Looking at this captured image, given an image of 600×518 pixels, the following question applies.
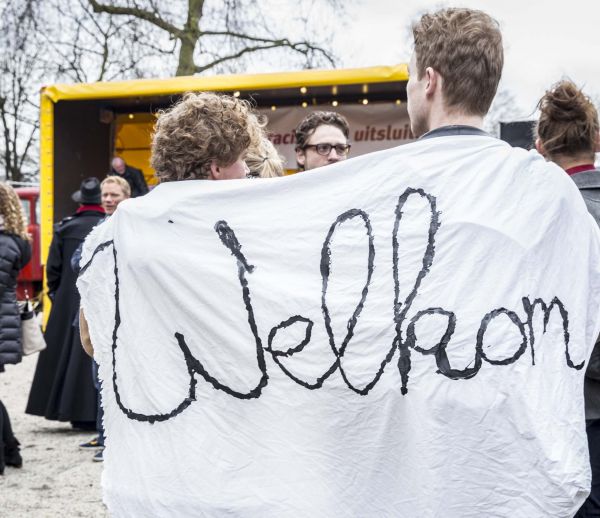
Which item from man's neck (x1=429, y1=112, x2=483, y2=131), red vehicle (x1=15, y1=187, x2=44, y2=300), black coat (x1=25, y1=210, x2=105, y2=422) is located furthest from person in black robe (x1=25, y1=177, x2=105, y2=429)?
red vehicle (x1=15, y1=187, x2=44, y2=300)

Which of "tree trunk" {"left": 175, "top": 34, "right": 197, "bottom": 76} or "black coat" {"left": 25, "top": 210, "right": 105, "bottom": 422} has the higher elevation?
"tree trunk" {"left": 175, "top": 34, "right": 197, "bottom": 76}

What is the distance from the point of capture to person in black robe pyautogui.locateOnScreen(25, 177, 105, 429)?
6605 mm

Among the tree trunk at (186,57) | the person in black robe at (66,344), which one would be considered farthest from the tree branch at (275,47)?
the person in black robe at (66,344)

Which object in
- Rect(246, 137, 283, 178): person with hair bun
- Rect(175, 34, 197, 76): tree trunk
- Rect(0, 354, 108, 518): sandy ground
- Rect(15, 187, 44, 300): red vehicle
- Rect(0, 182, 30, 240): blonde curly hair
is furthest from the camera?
Rect(15, 187, 44, 300): red vehicle

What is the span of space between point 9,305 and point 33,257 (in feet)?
41.2

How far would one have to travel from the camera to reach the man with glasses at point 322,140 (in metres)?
3.74

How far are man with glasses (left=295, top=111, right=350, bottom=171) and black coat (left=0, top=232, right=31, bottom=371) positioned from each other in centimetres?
244

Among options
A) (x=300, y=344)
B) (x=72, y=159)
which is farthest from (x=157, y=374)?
(x=72, y=159)

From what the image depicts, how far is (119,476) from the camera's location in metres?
2.15

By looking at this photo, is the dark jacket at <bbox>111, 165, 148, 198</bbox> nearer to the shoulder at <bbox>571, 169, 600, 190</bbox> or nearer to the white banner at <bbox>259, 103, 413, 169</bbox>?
the white banner at <bbox>259, 103, 413, 169</bbox>

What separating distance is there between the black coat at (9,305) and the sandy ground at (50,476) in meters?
0.74

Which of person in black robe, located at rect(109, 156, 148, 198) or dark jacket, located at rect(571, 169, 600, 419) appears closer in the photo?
dark jacket, located at rect(571, 169, 600, 419)

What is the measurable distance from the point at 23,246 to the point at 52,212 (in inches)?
116

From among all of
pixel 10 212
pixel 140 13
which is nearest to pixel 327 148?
pixel 10 212
